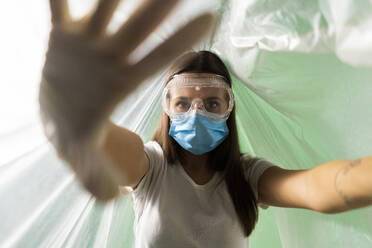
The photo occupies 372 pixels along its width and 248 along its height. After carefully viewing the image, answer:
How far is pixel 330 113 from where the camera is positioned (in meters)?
0.74

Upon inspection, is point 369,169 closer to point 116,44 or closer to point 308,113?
point 308,113

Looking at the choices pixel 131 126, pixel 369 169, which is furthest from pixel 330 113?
pixel 131 126

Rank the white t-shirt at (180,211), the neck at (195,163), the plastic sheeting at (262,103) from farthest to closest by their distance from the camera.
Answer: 1. the neck at (195,163)
2. the white t-shirt at (180,211)
3. the plastic sheeting at (262,103)

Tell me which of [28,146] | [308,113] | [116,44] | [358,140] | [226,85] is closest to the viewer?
[116,44]

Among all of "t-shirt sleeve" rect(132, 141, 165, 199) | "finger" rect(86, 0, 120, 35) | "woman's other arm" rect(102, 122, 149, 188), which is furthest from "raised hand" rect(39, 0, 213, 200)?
"t-shirt sleeve" rect(132, 141, 165, 199)

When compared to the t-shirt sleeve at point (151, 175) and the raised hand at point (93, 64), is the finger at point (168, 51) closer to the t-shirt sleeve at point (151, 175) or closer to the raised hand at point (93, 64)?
the raised hand at point (93, 64)

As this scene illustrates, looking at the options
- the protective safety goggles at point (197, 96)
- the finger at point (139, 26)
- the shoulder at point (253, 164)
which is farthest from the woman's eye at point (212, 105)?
the finger at point (139, 26)

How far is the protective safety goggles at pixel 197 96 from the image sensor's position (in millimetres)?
875

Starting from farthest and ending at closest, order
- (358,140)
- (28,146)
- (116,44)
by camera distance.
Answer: (358,140)
(28,146)
(116,44)

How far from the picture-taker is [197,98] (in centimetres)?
87

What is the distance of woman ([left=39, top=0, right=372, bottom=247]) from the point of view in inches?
16.9

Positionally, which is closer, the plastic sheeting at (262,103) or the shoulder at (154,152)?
the plastic sheeting at (262,103)

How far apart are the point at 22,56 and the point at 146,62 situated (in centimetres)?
24

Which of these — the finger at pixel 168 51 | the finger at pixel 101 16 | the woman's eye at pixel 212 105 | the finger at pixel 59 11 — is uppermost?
the finger at pixel 59 11
